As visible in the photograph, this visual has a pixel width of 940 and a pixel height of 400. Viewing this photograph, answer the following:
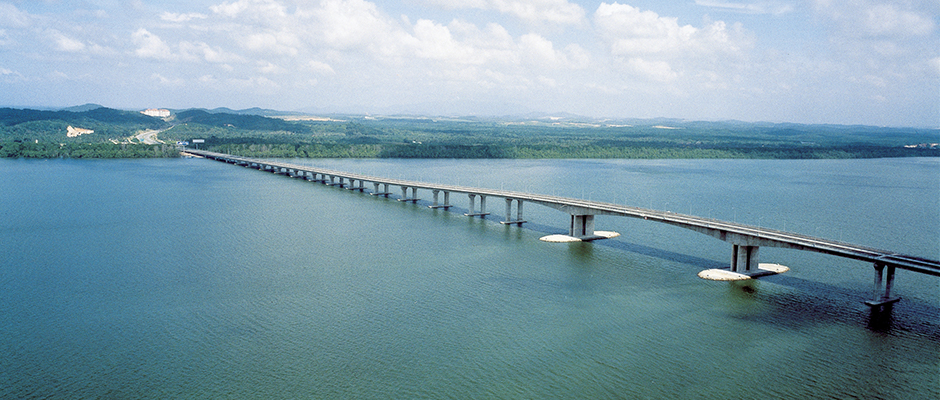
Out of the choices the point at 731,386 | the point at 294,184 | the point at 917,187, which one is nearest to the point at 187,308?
the point at 731,386

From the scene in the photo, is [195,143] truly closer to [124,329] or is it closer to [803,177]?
[803,177]

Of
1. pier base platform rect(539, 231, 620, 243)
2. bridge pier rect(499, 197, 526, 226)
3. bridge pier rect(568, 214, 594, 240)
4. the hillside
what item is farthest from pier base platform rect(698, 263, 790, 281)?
the hillside

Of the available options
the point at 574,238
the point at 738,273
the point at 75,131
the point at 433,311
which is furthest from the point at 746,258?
the point at 75,131

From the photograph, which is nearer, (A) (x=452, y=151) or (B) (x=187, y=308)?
(B) (x=187, y=308)

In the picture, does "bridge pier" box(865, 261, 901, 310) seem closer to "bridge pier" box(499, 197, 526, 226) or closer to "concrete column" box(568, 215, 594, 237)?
"concrete column" box(568, 215, 594, 237)

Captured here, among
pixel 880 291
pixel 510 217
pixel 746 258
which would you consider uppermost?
pixel 746 258

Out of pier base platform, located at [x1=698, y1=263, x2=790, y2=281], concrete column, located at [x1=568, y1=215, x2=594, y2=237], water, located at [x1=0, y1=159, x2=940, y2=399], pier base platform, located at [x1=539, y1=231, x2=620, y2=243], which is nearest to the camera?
water, located at [x1=0, y1=159, x2=940, y2=399]

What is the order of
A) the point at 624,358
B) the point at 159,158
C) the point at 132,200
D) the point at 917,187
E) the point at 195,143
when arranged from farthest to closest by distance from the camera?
the point at 195,143, the point at 159,158, the point at 917,187, the point at 132,200, the point at 624,358

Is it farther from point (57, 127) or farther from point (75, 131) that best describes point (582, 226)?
point (57, 127)

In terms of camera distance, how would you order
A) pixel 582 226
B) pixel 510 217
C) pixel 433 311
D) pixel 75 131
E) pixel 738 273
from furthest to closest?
pixel 75 131 < pixel 510 217 < pixel 582 226 < pixel 738 273 < pixel 433 311
